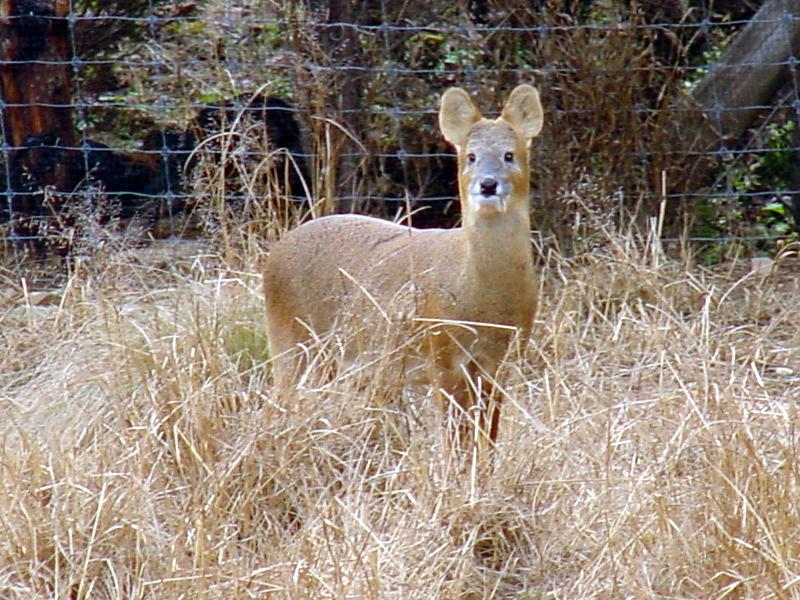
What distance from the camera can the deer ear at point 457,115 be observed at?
5.50m

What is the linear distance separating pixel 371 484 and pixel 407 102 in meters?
3.25

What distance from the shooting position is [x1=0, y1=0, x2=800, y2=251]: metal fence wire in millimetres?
7496

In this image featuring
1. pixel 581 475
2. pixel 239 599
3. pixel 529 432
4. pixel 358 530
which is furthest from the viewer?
pixel 529 432

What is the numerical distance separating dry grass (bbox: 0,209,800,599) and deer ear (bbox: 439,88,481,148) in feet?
2.84

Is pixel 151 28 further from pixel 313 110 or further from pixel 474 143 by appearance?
pixel 474 143

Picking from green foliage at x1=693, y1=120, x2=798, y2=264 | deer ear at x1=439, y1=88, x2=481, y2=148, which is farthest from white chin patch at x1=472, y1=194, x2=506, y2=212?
green foliage at x1=693, y1=120, x2=798, y2=264

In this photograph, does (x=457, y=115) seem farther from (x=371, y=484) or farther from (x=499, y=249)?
(x=371, y=484)

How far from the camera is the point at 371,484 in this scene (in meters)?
4.88

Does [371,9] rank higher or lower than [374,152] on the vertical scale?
higher

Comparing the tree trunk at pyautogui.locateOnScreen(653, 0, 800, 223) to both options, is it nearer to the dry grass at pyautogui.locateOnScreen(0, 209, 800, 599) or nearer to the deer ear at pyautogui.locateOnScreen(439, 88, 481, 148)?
the dry grass at pyautogui.locateOnScreen(0, 209, 800, 599)

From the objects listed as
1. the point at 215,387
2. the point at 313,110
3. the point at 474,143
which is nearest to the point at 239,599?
the point at 215,387

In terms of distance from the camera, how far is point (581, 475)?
4.88 meters

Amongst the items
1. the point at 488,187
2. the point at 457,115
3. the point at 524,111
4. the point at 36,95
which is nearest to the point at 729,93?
the point at 524,111

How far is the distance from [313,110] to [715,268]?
2.03 m
